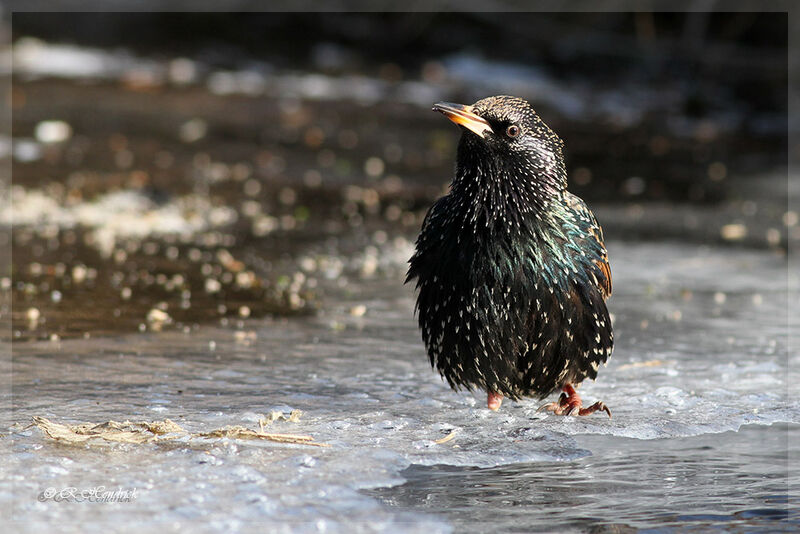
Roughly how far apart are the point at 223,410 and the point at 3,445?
788 millimetres

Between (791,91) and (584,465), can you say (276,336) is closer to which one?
(584,465)

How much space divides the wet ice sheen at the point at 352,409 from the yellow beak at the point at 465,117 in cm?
103

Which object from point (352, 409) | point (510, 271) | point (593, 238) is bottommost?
point (352, 409)

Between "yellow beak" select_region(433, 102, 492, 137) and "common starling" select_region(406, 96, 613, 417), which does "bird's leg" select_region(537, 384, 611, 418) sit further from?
"yellow beak" select_region(433, 102, 492, 137)

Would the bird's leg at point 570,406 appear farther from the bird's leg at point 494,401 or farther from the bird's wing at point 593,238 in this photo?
the bird's wing at point 593,238

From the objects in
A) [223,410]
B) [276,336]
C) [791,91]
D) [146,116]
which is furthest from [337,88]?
[223,410]

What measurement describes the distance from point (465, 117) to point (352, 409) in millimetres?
1114

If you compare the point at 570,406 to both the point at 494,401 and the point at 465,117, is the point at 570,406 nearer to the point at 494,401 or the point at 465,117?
the point at 494,401

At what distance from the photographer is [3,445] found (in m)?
3.49

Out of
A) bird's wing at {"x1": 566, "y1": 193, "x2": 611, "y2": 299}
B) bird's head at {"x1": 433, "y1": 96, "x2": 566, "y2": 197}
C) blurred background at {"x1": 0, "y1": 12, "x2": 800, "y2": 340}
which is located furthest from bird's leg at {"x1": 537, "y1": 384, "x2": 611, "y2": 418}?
blurred background at {"x1": 0, "y1": 12, "x2": 800, "y2": 340}

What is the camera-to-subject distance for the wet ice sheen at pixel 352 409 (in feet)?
10.3

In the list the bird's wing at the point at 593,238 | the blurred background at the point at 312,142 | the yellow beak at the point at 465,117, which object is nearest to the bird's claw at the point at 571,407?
the bird's wing at the point at 593,238

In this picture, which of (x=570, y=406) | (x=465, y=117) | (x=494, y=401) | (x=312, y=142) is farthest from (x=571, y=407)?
(x=312, y=142)

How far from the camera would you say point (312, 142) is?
10.2 meters
